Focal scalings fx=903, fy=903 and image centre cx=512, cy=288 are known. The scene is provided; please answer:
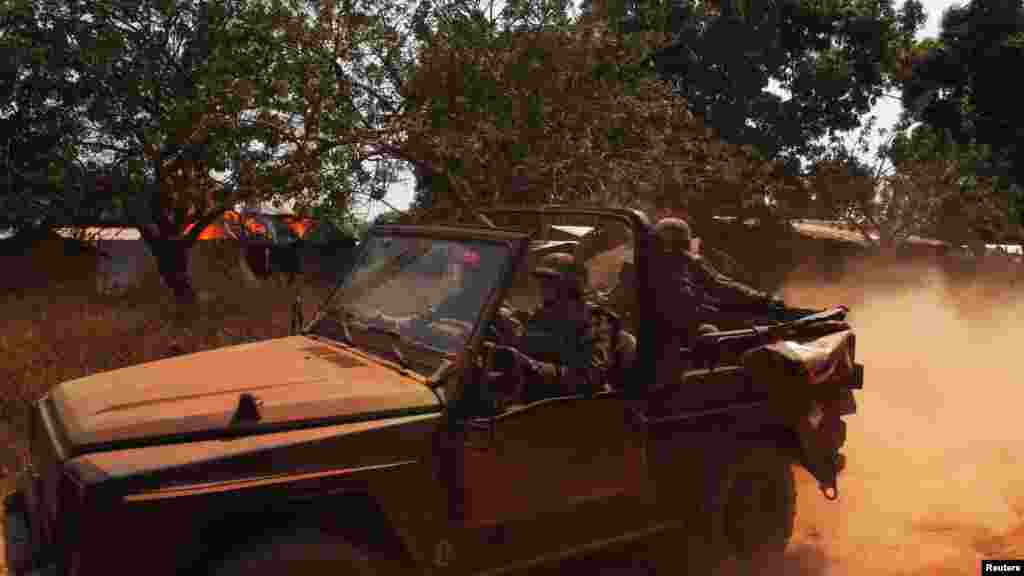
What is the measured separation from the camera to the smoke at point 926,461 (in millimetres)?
5730

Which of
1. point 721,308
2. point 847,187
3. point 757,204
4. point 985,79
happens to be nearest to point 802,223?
point 847,187

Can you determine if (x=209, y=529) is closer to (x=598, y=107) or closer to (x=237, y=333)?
(x=237, y=333)

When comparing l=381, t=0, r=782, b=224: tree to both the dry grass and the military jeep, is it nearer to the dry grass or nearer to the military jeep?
the dry grass

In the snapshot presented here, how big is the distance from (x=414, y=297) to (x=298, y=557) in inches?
56.0

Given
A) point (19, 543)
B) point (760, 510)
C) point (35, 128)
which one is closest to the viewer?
point (19, 543)

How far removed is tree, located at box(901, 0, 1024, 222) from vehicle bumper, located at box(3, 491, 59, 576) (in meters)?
30.3

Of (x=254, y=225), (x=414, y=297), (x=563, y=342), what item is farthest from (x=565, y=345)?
Result: (x=254, y=225)

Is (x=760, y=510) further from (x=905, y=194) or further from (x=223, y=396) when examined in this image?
(x=905, y=194)

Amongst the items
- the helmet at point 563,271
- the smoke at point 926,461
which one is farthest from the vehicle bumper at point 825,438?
the helmet at point 563,271

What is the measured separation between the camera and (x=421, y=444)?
361 cm

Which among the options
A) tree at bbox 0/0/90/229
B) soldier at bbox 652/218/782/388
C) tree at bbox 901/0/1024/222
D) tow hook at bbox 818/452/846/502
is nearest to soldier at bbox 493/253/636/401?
soldier at bbox 652/218/782/388

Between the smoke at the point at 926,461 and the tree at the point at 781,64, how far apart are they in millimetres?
10332

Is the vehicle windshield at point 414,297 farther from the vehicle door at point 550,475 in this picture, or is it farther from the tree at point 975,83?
the tree at point 975,83

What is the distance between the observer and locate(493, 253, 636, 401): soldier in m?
4.11
